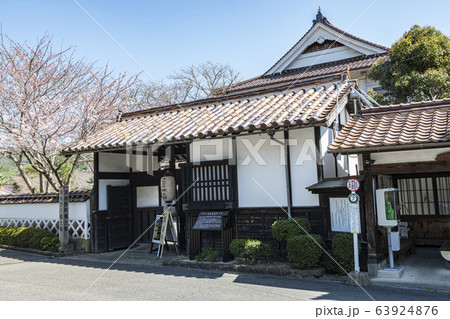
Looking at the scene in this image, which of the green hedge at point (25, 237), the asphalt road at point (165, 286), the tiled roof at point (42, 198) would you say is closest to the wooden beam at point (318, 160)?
the asphalt road at point (165, 286)

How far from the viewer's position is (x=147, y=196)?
42.8 feet

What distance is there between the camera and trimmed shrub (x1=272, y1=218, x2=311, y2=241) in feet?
26.5

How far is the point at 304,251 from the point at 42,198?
416 inches

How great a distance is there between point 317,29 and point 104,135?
1493cm

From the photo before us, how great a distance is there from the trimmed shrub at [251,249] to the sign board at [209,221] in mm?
648

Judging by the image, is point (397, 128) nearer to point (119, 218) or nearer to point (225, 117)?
point (225, 117)

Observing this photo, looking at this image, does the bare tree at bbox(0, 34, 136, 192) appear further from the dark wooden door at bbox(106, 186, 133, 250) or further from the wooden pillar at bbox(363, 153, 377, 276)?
the wooden pillar at bbox(363, 153, 377, 276)

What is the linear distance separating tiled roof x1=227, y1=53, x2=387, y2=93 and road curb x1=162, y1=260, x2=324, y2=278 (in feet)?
40.1

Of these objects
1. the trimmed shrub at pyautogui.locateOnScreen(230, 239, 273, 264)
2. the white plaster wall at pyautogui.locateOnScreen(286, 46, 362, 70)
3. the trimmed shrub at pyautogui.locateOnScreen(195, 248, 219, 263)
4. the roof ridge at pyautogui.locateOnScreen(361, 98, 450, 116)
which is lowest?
the trimmed shrub at pyautogui.locateOnScreen(195, 248, 219, 263)

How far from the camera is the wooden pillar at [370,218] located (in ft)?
23.9

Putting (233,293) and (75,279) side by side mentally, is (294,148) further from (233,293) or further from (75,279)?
Answer: (75,279)

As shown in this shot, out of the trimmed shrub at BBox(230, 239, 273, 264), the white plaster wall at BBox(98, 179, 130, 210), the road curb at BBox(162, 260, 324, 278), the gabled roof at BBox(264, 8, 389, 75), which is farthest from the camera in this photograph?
the gabled roof at BBox(264, 8, 389, 75)

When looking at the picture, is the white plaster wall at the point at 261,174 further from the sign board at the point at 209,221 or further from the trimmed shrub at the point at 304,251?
the trimmed shrub at the point at 304,251

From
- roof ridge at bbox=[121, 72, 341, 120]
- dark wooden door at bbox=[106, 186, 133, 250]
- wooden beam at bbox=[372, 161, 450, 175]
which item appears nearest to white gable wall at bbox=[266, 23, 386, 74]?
roof ridge at bbox=[121, 72, 341, 120]
